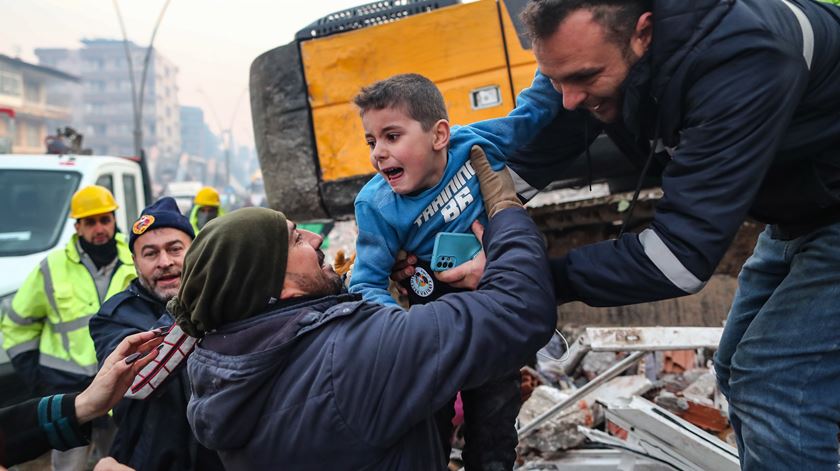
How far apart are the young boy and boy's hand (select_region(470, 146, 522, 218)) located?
0.31ft

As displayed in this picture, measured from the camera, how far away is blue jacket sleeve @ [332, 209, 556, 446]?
152cm

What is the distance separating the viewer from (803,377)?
5.74 feet

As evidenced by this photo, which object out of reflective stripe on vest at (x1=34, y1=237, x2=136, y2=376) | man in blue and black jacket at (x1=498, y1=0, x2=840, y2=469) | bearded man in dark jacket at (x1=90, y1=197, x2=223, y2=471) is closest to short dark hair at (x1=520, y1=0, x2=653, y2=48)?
man in blue and black jacket at (x1=498, y1=0, x2=840, y2=469)

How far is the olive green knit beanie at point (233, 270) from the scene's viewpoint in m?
1.60

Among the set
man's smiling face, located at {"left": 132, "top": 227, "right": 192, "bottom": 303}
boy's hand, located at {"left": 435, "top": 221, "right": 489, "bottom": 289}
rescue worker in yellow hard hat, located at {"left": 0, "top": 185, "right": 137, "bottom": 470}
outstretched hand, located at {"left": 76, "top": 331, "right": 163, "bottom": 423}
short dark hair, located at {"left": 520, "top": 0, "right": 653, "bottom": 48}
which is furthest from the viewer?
rescue worker in yellow hard hat, located at {"left": 0, "top": 185, "right": 137, "bottom": 470}

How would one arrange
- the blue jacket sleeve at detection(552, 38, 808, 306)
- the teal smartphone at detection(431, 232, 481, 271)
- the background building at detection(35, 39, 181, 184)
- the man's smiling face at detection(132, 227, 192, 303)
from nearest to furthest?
1. the blue jacket sleeve at detection(552, 38, 808, 306)
2. the teal smartphone at detection(431, 232, 481, 271)
3. the man's smiling face at detection(132, 227, 192, 303)
4. the background building at detection(35, 39, 181, 184)

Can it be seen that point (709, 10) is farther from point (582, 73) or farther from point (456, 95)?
point (456, 95)

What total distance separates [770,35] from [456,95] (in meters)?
4.38

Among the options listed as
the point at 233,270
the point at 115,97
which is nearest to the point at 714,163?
the point at 233,270

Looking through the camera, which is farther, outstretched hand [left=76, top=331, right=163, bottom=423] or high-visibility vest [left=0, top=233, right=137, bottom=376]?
high-visibility vest [left=0, top=233, right=137, bottom=376]

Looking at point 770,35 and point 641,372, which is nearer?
point 770,35

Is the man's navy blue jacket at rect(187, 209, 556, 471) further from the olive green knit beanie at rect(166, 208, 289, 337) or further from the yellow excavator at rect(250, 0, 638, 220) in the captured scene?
the yellow excavator at rect(250, 0, 638, 220)

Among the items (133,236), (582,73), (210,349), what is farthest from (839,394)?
(133,236)

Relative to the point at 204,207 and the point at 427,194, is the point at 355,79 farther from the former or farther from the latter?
the point at 427,194
